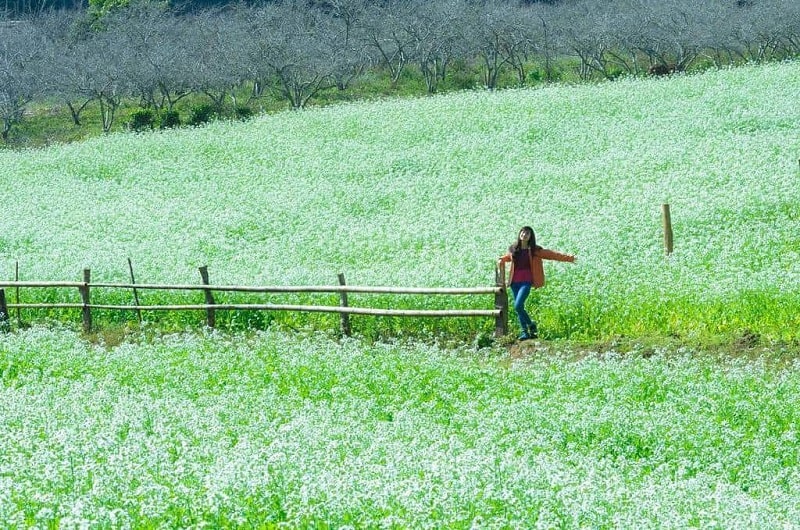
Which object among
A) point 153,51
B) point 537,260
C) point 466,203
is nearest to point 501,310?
point 537,260

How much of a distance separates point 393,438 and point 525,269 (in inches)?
324

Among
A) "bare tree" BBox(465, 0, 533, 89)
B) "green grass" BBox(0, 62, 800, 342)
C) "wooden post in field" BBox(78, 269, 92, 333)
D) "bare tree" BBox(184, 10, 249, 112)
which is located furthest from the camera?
"bare tree" BBox(465, 0, 533, 89)

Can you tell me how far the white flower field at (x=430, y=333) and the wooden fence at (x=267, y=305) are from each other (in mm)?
428

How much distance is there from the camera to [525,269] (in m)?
18.0

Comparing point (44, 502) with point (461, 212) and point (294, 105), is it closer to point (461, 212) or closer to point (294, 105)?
point (461, 212)

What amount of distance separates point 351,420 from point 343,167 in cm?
2629

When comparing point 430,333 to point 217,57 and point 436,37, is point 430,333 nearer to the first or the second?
point 217,57

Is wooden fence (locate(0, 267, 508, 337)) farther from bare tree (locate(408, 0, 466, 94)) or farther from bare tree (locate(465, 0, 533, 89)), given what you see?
bare tree (locate(465, 0, 533, 89))

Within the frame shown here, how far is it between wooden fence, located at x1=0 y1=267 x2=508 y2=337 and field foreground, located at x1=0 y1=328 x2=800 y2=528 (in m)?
0.95

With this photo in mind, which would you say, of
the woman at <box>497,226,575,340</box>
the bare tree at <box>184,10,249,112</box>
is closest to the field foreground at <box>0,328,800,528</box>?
the woman at <box>497,226,575,340</box>

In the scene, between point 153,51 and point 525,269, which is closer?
point 525,269

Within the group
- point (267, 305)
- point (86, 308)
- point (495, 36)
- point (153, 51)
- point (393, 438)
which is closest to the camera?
point (393, 438)

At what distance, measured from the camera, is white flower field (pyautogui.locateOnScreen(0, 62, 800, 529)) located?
25.5 ft

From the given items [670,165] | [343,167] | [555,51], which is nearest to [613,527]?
[670,165]
